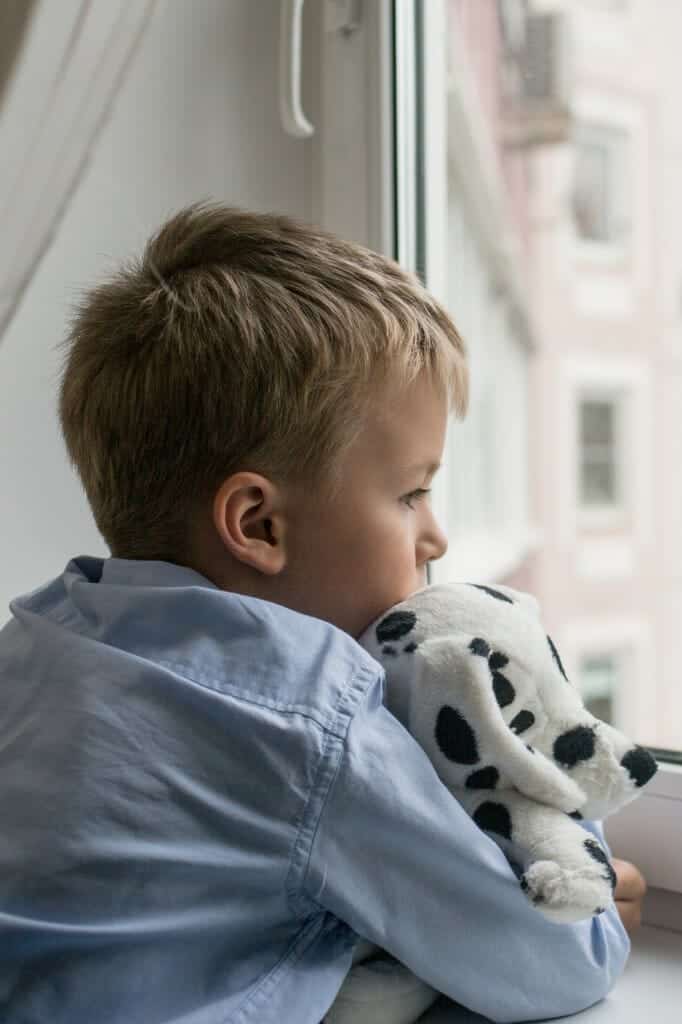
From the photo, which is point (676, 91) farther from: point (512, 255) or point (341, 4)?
point (341, 4)

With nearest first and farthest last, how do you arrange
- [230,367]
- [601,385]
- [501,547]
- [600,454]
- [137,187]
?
[230,367], [137,187], [501,547], [600,454], [601,385]

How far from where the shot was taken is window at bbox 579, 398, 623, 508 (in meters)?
9.62

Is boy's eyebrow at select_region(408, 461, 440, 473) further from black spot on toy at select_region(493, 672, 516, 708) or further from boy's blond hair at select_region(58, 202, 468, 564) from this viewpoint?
black spot on toy at select_region(493, 672, 516, 708)

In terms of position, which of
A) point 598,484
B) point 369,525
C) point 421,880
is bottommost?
point 598,484

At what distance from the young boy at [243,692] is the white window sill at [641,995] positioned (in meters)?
0.03

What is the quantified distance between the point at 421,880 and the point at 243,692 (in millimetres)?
160

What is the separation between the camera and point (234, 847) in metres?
0.65

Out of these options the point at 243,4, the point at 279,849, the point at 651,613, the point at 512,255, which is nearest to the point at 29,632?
the point at 279,849

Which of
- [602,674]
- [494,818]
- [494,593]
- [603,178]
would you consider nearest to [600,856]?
[494,818]

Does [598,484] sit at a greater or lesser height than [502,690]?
lesser

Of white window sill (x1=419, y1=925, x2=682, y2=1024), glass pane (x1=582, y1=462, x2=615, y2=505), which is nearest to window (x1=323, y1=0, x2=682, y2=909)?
glass pane (x1=582, y1=462, x2=615, y2=505)

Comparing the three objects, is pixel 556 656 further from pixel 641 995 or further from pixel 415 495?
pixel 641 995

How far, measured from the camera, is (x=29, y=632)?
0.77 m

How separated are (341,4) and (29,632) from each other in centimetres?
79
